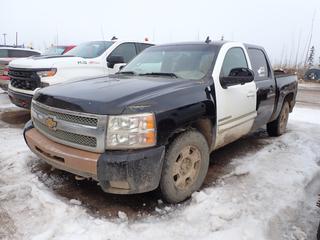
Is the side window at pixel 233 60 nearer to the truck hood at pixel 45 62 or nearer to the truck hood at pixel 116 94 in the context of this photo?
the truck hood at pixel 116 94

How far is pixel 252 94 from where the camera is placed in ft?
14.2

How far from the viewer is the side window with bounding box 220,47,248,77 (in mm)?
3954

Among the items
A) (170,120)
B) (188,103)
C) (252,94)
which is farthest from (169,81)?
(252,94)

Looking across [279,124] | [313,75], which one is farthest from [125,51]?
[313,75]

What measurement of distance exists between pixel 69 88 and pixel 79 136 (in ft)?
2.27

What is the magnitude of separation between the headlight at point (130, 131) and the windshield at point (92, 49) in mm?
4481

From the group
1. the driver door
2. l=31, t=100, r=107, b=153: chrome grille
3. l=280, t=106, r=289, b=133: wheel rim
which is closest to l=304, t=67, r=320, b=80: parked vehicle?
l=280, t=106, r=289, b=133: wheel rim

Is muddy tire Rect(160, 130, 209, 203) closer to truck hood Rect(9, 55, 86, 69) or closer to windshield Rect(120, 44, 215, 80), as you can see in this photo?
windshield Rect(120, 44, 215, 80)

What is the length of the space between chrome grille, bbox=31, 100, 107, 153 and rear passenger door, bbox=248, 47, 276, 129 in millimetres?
2714

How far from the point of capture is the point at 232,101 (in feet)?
12.7

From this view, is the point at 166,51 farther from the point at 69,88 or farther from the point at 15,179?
the point at 15,179

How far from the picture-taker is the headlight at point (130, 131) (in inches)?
105

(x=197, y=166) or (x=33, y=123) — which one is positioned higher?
(x=33, y=123)

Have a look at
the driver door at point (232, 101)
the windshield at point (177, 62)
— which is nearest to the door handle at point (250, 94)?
the driver door at point (232, 101)
